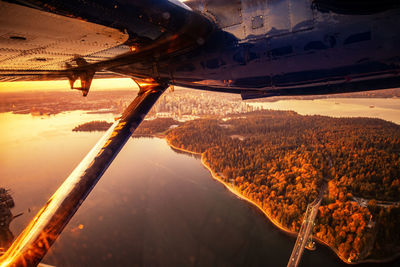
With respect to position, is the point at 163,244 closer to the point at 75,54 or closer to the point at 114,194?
the point at 114,194

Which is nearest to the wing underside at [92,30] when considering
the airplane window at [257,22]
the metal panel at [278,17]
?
the airplane window at [257,22]

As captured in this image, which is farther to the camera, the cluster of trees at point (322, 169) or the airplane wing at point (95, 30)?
the cluster of trees at point (322, 169)

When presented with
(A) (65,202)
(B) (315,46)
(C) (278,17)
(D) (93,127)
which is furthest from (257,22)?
(D) (93,127)

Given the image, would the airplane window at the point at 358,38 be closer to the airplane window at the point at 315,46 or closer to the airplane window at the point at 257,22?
the airplane window at the point at 315,46

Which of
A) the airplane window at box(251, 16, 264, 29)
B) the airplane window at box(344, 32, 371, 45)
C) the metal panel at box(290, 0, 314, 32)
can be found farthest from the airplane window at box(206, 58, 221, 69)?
the airplane window at box(344, 32, 371, 45)

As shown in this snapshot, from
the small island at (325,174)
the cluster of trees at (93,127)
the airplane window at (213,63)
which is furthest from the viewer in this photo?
the cluster of trees at (93,127)

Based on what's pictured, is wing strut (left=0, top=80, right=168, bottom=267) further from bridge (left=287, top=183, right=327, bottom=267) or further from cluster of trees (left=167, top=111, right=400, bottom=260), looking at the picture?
cluster of trees (left=167, top=111, right=400, bottom=260)
